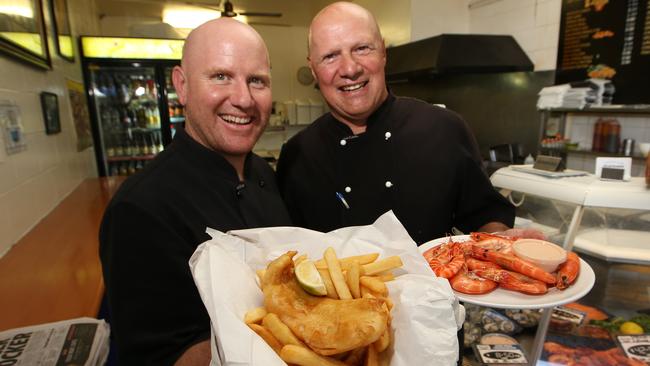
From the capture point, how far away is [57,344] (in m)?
1.31

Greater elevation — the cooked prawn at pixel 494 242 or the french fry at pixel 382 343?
the french fry at pixel 382 343

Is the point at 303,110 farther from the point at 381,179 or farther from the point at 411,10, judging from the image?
the point at 381,179

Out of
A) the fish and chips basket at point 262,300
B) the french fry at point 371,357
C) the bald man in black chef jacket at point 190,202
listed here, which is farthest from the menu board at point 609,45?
the french fry at point 371,357

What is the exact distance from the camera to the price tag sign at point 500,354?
159cm

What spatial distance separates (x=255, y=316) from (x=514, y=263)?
3.01 feet

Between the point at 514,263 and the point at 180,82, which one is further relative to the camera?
the point at 180,82

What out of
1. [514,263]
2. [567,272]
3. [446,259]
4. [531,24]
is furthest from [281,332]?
[531,24]

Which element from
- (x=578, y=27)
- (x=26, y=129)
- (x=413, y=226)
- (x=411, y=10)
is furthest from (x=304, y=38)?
(x=413, y=226)

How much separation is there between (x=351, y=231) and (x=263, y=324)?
377 millimetres

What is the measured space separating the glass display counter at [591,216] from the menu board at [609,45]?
8.33 feet

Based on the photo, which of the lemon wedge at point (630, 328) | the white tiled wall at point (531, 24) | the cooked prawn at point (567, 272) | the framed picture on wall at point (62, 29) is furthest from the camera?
the white tiled wall at point (531, 24)

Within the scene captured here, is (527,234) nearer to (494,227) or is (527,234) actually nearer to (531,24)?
(494,227)

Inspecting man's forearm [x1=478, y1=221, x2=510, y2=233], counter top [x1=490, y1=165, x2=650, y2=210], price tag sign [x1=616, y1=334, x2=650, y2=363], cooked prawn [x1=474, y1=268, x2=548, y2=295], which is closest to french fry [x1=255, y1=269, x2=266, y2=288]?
cooked prawn [x1=474, y1=268, x2=548, y2=295]

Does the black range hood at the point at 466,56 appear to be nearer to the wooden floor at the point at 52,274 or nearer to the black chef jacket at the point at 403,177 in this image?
the black chef jacket at the point at 403,177
